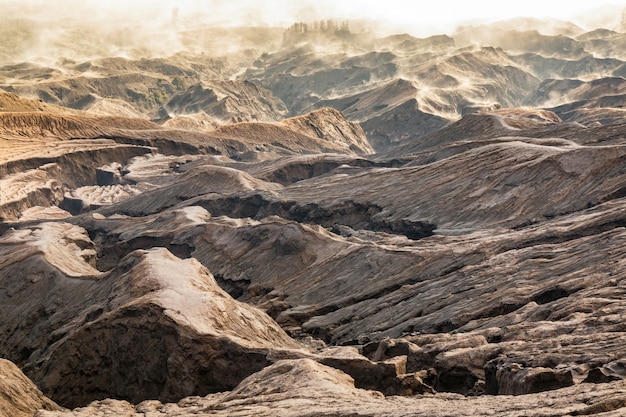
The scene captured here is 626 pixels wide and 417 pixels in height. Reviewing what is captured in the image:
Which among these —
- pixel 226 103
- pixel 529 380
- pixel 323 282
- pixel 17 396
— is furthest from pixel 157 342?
pixel 226 103

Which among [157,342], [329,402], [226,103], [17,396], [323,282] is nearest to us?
[329,402]

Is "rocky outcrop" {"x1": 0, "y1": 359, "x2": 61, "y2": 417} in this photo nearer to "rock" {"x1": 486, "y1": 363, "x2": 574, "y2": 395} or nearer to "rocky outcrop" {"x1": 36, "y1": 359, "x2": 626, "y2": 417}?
"rocky outcrop" {"x1": 36, "y1": 359, "x2": 626, "y2": 417}

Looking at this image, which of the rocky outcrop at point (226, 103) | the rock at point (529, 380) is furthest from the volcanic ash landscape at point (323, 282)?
the rocky outcrop at point (226, 103)

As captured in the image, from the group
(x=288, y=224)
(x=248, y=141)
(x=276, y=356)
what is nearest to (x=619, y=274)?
(x=276, y=356)

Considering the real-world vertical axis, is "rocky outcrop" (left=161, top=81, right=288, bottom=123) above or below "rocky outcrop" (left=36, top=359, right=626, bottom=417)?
below

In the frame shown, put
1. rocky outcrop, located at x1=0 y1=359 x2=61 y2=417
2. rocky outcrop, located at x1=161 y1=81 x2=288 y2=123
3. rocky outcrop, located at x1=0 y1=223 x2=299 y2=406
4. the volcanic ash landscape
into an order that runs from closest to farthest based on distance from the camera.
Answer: the volcanic ash landscape
rocky outcrop, located at x1=0 y1=359 x2=61 y2=417
rocky outcrop, located at x1=0 y1=223 x2=299 y2=406
rocky outcrop, located at x1=161 y1=81 x2=288 y2=123

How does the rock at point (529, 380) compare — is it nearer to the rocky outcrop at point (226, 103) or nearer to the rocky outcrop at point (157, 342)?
the rocky outcrop at point (157, 342)

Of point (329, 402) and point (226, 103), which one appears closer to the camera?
point (329, 402)

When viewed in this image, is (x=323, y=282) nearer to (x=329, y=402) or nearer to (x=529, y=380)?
(x=329, y=402)

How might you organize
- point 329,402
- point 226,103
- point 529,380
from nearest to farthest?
1. point 529,380
2. point 329,402
3. point 226,103

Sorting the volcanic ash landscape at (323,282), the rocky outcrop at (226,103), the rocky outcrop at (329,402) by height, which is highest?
the rocky outcrop at (329,402)

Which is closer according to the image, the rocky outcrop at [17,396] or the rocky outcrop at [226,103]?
the rocky outcrop at [17,396]

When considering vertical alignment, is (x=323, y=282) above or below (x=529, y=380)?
below

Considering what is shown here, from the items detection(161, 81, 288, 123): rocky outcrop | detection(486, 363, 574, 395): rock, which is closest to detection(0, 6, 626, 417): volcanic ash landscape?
detection(486, 363, 574, 395): rock
